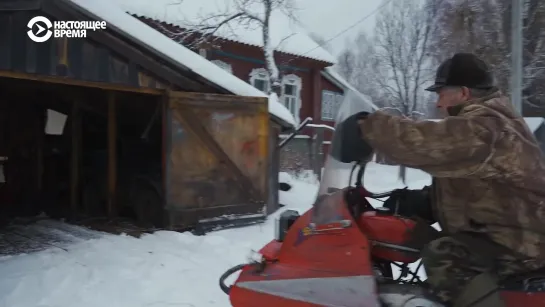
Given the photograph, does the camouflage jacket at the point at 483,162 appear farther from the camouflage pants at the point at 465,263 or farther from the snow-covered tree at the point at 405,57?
the snow-covered tree at the point at 405,57

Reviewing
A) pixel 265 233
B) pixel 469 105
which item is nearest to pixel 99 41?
pixel 265 233

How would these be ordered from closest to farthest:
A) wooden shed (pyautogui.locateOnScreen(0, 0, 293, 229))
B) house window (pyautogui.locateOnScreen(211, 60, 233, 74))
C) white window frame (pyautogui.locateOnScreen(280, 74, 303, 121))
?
1. wooden shed (pyautogui.locateOnScreen(0, 0, 293, 229))
2. house window (pyautogui.locateOnScreen(211, 60, 233, 74))
3. white window frame (pyautogui.locateOnScreen(280, 74, 303, 121))

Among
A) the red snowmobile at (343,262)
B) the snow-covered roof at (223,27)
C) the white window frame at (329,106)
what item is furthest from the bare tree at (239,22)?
the red snowmobile at (343,262)

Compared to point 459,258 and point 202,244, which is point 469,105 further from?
point 202,244

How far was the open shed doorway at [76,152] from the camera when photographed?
912 centimetres

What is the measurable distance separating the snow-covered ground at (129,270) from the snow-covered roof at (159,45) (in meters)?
2.30

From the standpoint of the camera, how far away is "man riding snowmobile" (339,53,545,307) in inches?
99.1

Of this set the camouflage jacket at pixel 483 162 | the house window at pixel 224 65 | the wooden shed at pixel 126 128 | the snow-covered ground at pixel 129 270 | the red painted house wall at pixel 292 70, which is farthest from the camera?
the house window at pixel 224 65

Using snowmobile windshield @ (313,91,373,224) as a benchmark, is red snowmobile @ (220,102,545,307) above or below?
below

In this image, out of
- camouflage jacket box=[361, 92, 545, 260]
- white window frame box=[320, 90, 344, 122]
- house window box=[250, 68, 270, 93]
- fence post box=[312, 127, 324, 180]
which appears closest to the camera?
camouflage jacket box=[361, 92, 545, 260]

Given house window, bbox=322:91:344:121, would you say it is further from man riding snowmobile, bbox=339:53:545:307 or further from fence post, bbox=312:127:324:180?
man riding snowmobile, bbox=339:53:545:307

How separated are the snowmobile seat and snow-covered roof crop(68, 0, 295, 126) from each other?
19.9 feet

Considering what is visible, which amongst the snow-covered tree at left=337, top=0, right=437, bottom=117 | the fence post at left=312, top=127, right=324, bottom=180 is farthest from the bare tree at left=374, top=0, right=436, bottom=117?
the fence post at left=312, top=127, right=324, bottom=180

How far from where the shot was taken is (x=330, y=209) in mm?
3037
